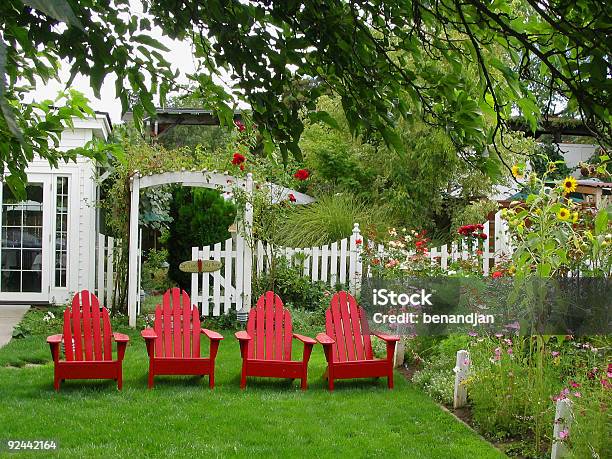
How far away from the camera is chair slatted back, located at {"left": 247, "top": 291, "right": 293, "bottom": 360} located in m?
6.63

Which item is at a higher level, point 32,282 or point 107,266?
point 107,266

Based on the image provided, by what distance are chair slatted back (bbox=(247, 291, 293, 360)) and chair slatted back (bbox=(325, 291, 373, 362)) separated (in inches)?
15.2

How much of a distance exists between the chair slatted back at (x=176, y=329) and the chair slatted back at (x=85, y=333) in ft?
1.51

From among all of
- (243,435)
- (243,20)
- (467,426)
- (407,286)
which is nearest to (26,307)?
(407,286)

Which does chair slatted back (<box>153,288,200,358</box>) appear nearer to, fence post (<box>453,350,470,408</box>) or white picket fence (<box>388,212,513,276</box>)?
fence post (<box>453,350,470,408</box>)

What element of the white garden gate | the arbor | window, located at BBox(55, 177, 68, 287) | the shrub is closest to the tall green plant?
the white garden gate

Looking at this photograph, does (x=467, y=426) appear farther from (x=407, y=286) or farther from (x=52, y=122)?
(x=52, y=122)

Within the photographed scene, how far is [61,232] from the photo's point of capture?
36.1ft

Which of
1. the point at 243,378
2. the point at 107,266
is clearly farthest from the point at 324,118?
the point at 107,266

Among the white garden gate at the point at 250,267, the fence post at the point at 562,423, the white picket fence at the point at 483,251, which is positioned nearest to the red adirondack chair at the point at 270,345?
the fence post at the point at 562,423

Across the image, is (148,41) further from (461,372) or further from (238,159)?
(238,159)

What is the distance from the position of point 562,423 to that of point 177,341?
3781 mm

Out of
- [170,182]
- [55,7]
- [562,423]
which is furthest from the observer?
[170,182]

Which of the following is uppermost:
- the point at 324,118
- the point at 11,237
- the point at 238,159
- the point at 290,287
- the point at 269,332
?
the point at 238,159
